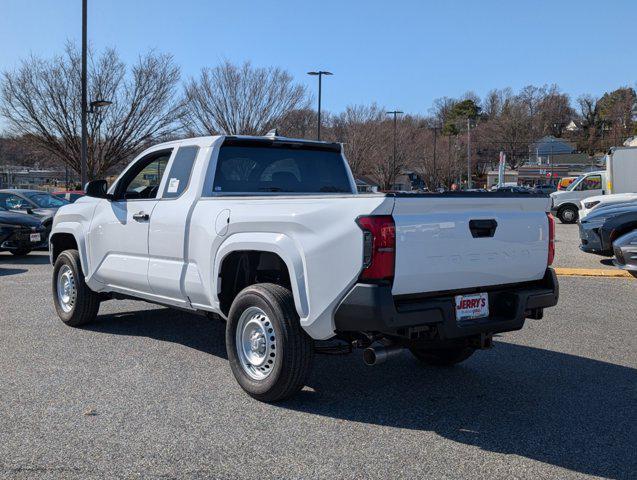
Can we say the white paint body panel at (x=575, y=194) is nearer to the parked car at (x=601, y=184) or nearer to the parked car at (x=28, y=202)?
the parked car at (x=601, y=184)

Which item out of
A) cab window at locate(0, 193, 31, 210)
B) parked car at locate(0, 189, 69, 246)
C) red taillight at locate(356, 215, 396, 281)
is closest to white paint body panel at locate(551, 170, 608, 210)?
parked car at locate(0, 189, 69, 246)

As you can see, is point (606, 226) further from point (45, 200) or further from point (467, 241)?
point (45, 200)

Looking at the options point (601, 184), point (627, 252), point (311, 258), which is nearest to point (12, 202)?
point (627, 252)

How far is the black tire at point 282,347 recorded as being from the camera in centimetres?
457

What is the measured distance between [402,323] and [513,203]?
1.37 meters

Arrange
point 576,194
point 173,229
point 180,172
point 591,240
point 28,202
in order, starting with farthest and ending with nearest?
point 576,194
point 28,202
point 591,240
point 180,172
point 173,229

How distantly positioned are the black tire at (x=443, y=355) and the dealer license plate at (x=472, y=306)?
1.07 meters

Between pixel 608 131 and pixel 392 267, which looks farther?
pixel 608 131

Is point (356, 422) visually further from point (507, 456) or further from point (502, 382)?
point (502, 382)

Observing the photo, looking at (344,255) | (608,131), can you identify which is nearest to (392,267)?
(344,255)

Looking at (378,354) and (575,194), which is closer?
(378,354)

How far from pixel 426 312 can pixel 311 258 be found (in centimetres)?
82

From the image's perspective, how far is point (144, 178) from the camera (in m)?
6.77

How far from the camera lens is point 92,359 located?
19.8 ft
